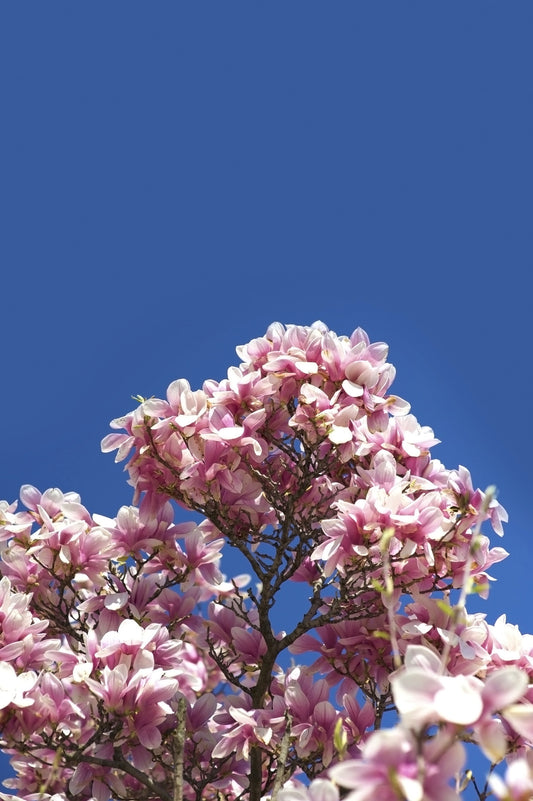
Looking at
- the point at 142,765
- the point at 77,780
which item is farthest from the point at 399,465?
the point at 77,780

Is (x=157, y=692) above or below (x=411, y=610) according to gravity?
below

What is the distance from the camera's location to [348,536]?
1910 mm

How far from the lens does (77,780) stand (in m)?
2.00

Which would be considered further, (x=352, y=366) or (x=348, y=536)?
(x=352, y=366)

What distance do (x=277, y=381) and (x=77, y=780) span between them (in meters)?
1.11

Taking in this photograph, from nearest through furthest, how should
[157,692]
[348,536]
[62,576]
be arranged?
[157,692] → [348,536] → [62,576]

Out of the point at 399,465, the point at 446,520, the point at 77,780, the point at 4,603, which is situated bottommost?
the point at 77,780

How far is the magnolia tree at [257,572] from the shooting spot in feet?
6.14

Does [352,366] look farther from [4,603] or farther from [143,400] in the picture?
[4,603]

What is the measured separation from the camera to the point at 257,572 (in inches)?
89.7

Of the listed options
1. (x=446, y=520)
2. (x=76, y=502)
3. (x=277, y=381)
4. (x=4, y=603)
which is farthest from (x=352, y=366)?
(x=4, y=603)

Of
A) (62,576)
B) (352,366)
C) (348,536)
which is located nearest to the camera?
(348,536)

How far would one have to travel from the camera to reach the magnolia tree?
6.14 feet

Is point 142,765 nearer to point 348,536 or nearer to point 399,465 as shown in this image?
point 348,536
